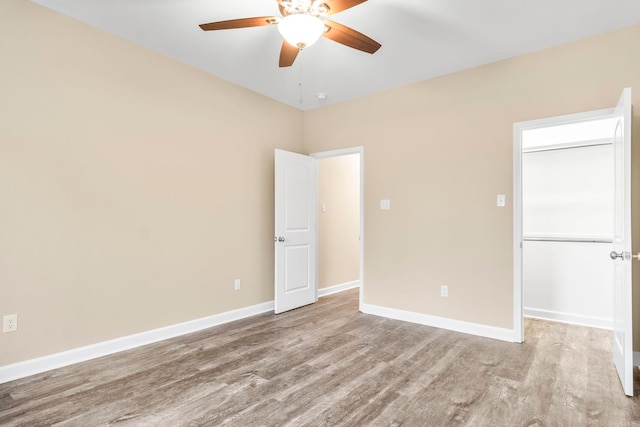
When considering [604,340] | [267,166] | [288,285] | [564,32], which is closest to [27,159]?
[267,166]

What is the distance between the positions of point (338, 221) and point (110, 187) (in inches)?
132

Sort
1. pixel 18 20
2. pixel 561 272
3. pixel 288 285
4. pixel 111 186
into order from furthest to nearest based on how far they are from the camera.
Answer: pixel 288 285, pixel 561 272, pixel 111 186, pixel 18 20

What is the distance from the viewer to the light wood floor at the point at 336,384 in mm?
2062

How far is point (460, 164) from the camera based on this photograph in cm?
365

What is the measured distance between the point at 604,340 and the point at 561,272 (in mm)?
883

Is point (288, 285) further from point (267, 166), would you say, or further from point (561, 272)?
point (561, 272)

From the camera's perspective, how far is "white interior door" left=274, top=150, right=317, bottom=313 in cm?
→ 432

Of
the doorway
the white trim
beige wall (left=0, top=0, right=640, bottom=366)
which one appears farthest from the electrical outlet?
the doorway

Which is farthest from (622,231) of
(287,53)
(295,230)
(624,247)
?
(295,230)

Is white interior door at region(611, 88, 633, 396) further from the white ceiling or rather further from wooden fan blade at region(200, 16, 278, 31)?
wooden fan blade at region(200, 16, 278, 31)

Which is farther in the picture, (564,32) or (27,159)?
(564,32)

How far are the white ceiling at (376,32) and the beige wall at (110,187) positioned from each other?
0.30 m

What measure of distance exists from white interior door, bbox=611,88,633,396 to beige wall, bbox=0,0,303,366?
346 centimetres

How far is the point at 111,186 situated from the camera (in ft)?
9.86
